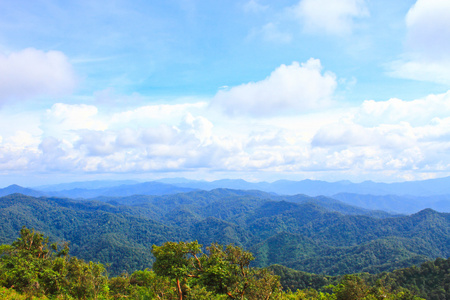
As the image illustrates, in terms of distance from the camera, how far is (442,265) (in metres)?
111

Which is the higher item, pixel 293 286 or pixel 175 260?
pixel 175 260

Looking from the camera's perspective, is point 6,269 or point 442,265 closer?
point 6,269

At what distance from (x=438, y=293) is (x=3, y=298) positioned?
133 m

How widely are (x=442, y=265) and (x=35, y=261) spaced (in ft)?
504

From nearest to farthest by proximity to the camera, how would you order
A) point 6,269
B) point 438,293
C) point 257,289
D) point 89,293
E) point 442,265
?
point 257,289 → point 89,293 → point 6,269 → point 438,293 → point 442,265

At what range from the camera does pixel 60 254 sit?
38062 millimetres

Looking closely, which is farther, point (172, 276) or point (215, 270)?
point (172, 276)

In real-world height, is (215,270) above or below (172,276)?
above

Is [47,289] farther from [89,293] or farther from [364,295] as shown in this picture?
[364,295]

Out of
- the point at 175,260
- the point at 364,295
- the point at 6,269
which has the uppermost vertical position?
the point at 175,260

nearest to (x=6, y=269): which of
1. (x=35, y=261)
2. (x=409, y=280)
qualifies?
(x=35, y=261)

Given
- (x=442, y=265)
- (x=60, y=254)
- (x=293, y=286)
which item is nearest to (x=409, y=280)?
(x=442, y=265)

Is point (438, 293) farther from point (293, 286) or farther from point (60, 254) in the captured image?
point (60, 254)

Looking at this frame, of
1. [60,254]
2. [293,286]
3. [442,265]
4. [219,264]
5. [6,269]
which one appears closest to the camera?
[219,264]
